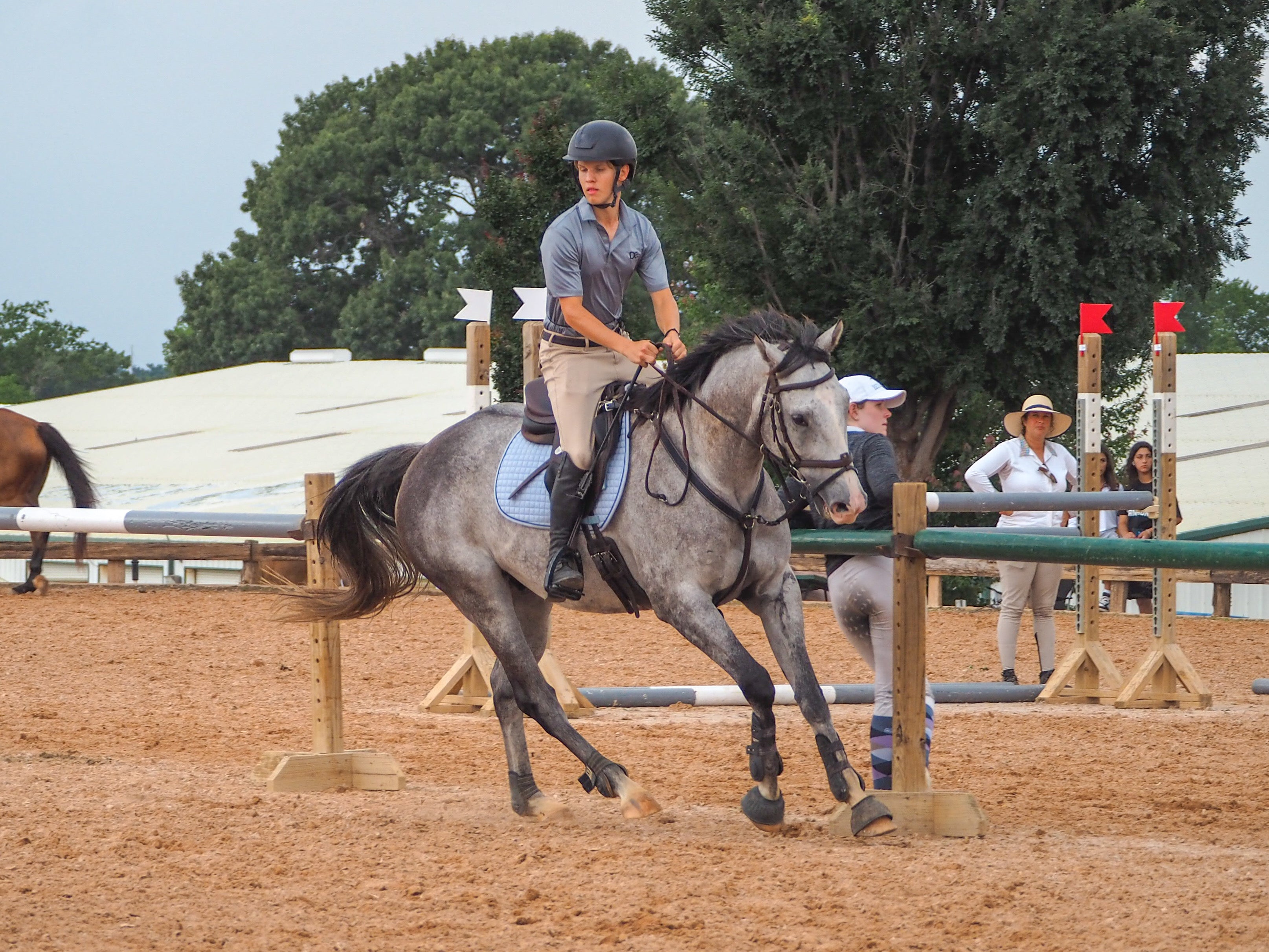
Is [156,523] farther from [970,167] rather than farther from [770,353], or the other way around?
[970,167]

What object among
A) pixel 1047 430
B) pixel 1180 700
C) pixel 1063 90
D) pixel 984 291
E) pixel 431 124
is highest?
pixel 431 124

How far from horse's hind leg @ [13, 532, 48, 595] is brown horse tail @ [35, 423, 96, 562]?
1.25ft

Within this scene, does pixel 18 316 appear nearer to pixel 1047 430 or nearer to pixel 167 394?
pixel 167 394

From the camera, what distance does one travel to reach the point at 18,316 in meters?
62.2

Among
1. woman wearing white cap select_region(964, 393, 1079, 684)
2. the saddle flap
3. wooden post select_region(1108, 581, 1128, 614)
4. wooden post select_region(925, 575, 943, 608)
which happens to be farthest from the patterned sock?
wooden post select_region(1108, 581, 1128, 614)

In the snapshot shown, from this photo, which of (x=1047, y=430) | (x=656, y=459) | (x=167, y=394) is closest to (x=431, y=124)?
(x=167, y=394)

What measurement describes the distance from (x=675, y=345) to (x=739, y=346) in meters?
0.27

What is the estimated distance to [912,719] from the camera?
5113 millimetres

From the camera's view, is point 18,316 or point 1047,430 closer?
point 1047,430

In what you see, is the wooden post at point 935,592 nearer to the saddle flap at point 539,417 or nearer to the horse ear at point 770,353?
the saddle flap at point 539,417

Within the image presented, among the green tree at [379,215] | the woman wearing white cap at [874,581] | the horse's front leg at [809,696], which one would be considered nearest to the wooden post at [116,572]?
the woman wearing white cap at [874,581]

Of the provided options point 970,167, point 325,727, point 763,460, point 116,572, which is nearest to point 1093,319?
point 763,460

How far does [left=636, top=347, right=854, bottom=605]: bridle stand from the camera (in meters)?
4.90

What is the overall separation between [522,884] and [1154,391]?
648 cm
